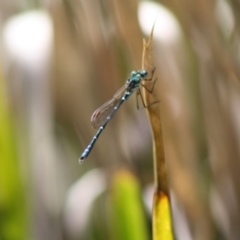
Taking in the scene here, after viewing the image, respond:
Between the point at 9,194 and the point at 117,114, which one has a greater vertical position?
the point at 117,114

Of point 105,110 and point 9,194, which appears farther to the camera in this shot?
point 105,110

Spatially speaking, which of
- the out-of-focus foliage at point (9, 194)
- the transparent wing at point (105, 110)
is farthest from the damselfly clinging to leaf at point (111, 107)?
the out-of-focus foliage at point (9, 194)

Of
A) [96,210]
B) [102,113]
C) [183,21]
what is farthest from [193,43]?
[96,210]

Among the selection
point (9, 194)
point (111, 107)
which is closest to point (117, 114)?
point (111, 107)

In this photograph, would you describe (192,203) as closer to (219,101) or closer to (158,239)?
(219,101)

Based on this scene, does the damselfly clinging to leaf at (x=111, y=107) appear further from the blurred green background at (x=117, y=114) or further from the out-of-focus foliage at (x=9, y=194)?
the out-of-focus foliage at (x=9, y=194)

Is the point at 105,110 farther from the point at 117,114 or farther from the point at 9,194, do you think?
the point at 9,194
